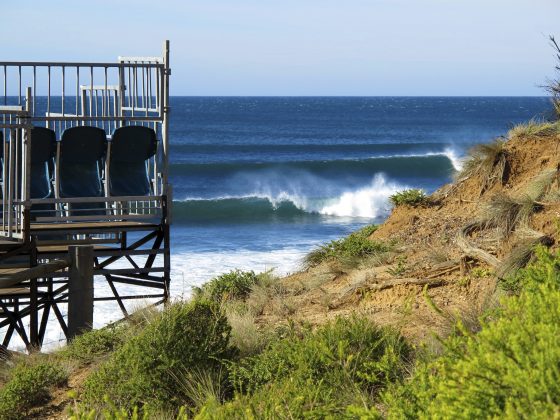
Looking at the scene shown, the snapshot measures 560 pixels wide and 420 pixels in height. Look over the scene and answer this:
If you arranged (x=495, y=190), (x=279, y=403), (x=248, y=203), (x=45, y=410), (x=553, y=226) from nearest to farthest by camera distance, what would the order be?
(x=279, y=403) < (x=45, y=410) < (x=553, y=226) < (x=495, y=190) < (x=248, y=203)

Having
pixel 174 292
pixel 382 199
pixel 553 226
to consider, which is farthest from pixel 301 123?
pixel 553 226

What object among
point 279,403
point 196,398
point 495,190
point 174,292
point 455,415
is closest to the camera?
point 455,415

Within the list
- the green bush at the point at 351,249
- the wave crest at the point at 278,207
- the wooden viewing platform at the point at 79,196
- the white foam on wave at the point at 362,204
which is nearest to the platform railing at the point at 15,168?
the wooden viewing platform at the point at 79,196

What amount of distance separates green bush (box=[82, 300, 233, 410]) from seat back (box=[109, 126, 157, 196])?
3378mm

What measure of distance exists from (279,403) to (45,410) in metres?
2.20

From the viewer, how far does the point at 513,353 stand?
396 centimetres

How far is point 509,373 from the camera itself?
3699 mm

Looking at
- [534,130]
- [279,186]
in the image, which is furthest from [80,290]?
[279,186]

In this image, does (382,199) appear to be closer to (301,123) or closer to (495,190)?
(495,190)

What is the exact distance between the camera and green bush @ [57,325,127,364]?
7.73 meters

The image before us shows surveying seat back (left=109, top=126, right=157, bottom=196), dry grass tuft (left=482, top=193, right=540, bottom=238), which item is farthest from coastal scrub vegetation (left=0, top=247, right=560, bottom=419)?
seat back (left=109, top=126, right=157, bottom=196)

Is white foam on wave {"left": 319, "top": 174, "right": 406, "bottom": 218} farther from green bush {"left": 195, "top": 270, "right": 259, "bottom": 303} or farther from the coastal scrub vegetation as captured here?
the coastal scrub vegetation

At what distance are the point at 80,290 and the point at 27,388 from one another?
215 cm

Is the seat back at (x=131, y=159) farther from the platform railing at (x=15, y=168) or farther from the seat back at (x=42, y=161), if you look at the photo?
the platform railing at (x=15, y=168)
